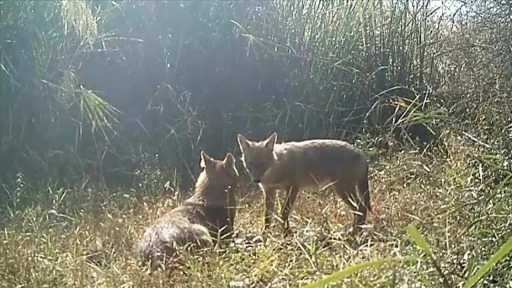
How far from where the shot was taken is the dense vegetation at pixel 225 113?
401cm

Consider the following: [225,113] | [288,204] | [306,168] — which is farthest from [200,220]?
[225,113]

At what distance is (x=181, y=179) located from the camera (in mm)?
6703

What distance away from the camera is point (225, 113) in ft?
25.4

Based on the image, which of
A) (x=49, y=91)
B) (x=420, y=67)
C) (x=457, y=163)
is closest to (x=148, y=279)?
(x=457, y=163)

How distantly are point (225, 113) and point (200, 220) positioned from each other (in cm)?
311

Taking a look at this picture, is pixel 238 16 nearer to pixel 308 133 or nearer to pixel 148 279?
pixel 308 133

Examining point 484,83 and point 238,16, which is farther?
point 238,16

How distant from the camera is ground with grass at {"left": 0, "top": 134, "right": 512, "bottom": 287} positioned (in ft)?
10.0

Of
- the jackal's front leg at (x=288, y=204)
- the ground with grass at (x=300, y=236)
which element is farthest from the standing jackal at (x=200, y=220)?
the jackal's front leg at (x=288, y=204)

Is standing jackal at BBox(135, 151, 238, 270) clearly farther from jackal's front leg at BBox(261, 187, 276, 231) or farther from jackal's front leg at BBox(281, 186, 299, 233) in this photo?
jackal's front leg at BBox(281, 186, 299, 233)

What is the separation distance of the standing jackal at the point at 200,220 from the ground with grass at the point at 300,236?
124mm

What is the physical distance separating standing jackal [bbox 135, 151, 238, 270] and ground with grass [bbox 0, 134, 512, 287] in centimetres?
12

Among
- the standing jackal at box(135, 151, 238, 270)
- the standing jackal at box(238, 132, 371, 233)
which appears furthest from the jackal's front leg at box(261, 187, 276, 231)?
the standing jackal at box(135, 151, 238, 270)

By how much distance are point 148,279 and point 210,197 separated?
4.50 ft
